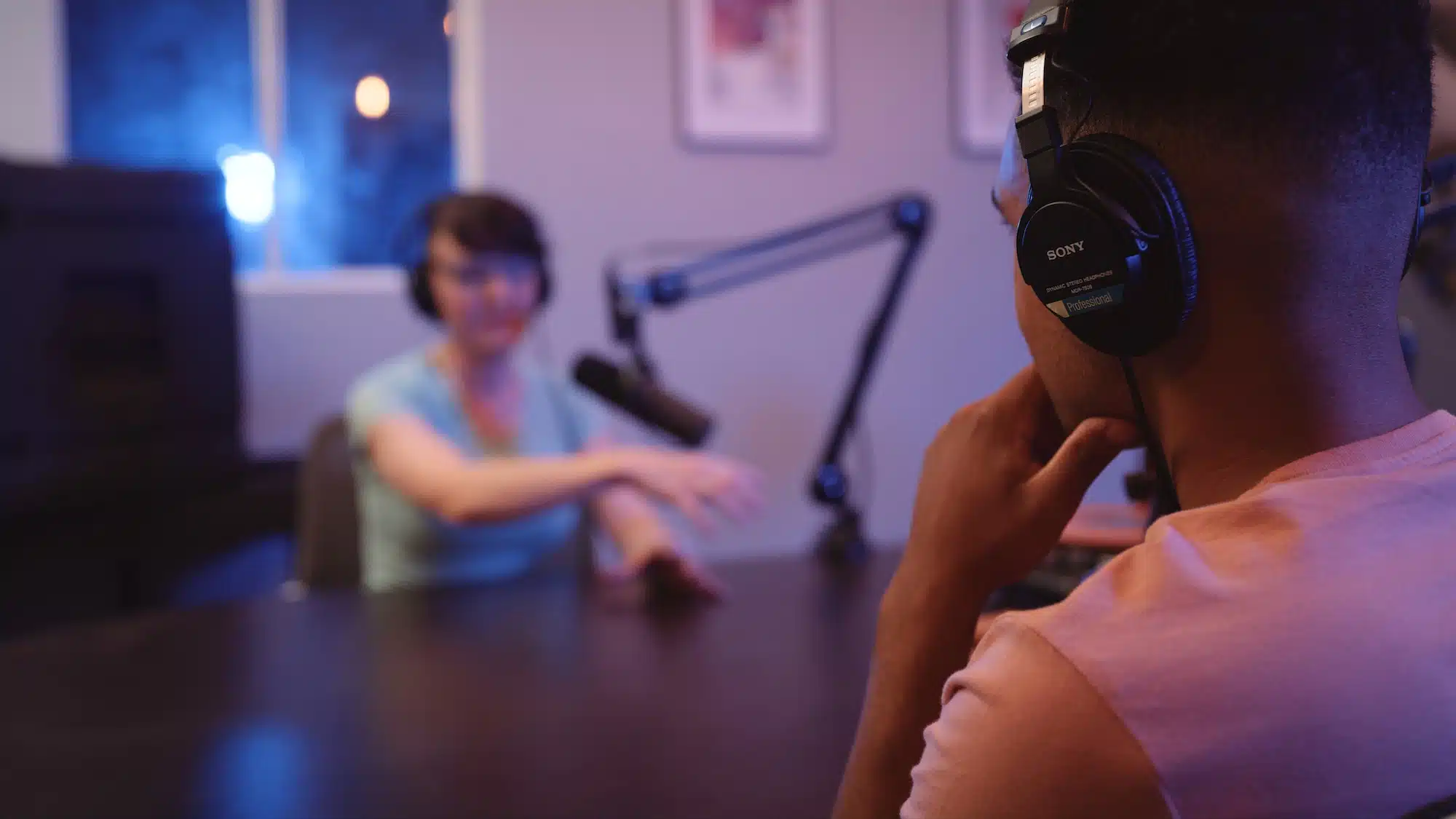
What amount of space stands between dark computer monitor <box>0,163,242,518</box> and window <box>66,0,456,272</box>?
10.8 inches

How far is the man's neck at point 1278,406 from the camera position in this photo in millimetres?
499

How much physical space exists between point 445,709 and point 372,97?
223 cm

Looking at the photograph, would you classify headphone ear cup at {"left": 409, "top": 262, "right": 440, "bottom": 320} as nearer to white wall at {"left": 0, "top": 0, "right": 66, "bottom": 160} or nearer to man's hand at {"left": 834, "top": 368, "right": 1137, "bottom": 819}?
white wall at {"left": 0, "top": 0, "right": 66, "bottom": 160}

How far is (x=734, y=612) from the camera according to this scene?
4.33ft

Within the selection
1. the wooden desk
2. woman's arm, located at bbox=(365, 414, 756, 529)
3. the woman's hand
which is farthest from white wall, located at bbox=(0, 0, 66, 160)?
the woman's hand

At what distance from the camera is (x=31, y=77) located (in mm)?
2533

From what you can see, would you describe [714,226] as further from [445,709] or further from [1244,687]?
[1244,687]

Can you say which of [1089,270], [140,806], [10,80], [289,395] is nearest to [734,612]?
[140,806]

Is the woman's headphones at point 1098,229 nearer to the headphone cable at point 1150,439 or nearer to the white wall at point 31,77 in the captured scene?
the headphone cable at point 1150,439

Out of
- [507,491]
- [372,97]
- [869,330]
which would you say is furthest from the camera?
[372,97]

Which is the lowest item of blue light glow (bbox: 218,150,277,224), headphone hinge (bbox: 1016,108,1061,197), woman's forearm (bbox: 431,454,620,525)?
woman's forearm (bbox: 431,454,620,525)

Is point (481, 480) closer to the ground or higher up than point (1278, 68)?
closer to the ground

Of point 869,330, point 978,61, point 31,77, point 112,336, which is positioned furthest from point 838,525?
point 31,77

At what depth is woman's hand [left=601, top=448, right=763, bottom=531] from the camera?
1.36 metres
